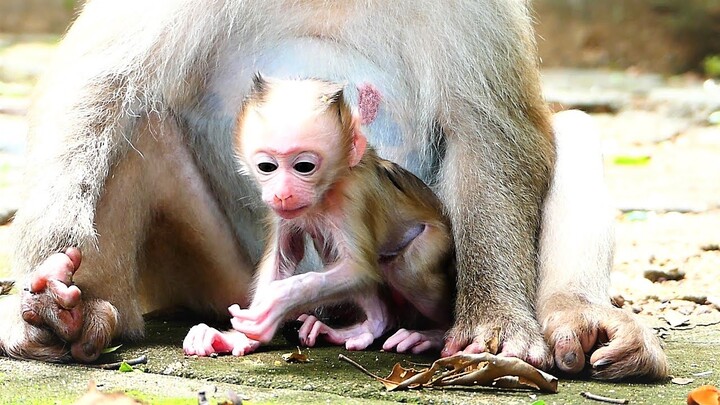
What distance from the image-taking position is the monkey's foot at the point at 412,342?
4316mm

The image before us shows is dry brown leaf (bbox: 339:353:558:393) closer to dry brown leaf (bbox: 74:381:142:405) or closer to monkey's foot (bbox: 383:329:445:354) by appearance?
monkey's foot (bbox: 383:329:445:354)

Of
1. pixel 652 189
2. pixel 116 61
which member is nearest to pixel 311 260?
pixel 116 61

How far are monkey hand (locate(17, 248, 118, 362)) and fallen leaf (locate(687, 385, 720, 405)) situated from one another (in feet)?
6.43

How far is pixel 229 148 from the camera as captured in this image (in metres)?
4.65

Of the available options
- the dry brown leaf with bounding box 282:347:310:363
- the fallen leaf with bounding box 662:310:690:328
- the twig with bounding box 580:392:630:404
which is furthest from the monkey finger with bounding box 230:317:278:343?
the fallen leaf with bounding box 662:310:690:328

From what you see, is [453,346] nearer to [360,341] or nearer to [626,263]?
[360,341]

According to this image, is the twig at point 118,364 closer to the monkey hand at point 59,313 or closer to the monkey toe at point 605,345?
the monkey hand at point 59,313

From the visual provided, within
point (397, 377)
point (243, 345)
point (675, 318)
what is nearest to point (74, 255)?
point (243, 345)

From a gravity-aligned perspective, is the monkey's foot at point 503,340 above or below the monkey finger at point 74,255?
below

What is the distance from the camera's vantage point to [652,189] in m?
8.79

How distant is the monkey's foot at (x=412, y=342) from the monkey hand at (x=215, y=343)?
50 cm

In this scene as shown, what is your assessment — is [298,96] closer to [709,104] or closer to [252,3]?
[252,3]

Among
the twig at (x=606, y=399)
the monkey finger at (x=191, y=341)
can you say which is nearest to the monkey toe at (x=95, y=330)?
the monkey finger at (x=191, y=341)

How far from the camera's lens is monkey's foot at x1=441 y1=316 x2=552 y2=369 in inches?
158
